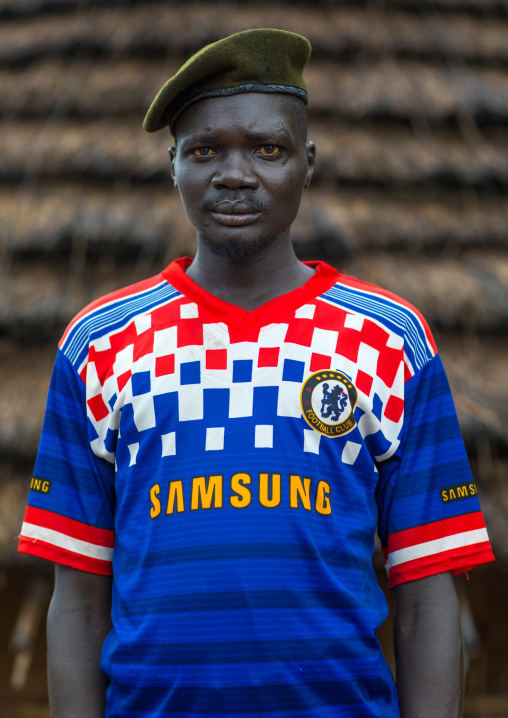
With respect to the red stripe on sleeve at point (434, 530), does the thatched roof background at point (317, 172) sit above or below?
above

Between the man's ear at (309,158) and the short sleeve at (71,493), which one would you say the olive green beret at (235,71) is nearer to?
the man's ear at (309,158)

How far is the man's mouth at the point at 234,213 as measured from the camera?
4.00ft

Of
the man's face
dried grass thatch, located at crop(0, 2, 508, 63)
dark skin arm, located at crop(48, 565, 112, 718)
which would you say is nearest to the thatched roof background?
dried grass thatch, located at crop(0, 2, 508, 63)

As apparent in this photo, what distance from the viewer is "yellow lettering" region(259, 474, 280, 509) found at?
1.12 meters

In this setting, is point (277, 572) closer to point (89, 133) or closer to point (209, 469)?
point (209, 469)

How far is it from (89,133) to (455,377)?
143cm

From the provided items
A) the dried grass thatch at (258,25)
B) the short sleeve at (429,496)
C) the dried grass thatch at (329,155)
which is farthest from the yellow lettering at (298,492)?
the dried grass thatch at (258,25)

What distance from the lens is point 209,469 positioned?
114cm

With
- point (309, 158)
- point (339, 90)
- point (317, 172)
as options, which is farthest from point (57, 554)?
point (339, 90)

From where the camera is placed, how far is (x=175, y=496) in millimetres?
1146

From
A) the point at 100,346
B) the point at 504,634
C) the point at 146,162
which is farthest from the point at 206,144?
the point at 504,634

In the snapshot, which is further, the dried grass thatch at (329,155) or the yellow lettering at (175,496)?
the dried grass thatch at (329,155)

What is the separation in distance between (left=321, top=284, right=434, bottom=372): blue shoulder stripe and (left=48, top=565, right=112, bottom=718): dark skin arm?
583 millimetres

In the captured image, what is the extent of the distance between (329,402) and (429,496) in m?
0.21
